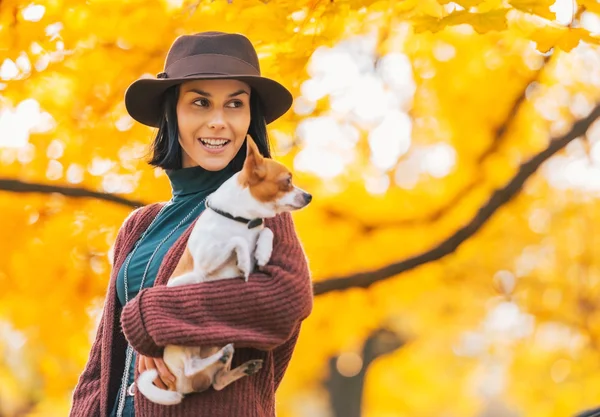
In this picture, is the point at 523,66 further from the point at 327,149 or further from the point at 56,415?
the point at 56,415

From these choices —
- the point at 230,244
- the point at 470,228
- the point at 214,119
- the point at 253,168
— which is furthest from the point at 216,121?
the point at 470,228

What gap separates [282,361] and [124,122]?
2.24m

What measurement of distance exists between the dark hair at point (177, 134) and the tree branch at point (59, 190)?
1325 millimetres

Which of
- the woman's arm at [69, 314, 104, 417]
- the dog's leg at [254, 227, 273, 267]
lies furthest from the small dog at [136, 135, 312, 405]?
the woman's arm at [69, 314, 104, 417]

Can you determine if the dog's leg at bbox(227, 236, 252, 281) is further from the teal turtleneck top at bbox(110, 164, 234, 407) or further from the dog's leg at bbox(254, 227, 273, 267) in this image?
the teal turtleneck top at bbox(110, 164, 234, 407)

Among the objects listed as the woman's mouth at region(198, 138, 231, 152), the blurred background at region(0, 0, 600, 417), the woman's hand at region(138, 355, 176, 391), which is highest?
the woman's mouth at region(198, 138, 231, 152)

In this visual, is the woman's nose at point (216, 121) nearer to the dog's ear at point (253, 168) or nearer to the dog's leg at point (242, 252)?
the dog's ear at point (253, 168)

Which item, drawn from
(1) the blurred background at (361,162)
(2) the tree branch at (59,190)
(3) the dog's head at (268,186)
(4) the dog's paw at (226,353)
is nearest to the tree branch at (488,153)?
(1) the blurred background at (361,162)

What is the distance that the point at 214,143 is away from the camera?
196cm

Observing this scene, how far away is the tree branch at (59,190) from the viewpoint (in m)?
3.35

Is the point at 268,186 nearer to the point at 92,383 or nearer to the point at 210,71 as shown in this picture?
the point at 210,71

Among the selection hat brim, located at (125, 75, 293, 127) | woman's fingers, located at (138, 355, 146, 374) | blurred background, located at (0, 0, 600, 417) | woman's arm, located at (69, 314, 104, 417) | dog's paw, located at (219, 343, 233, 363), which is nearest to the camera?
dog's paw, located at (219, 343, 233, 363)

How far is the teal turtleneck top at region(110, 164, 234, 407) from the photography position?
1999 mm

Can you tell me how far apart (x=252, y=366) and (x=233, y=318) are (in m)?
0.13
